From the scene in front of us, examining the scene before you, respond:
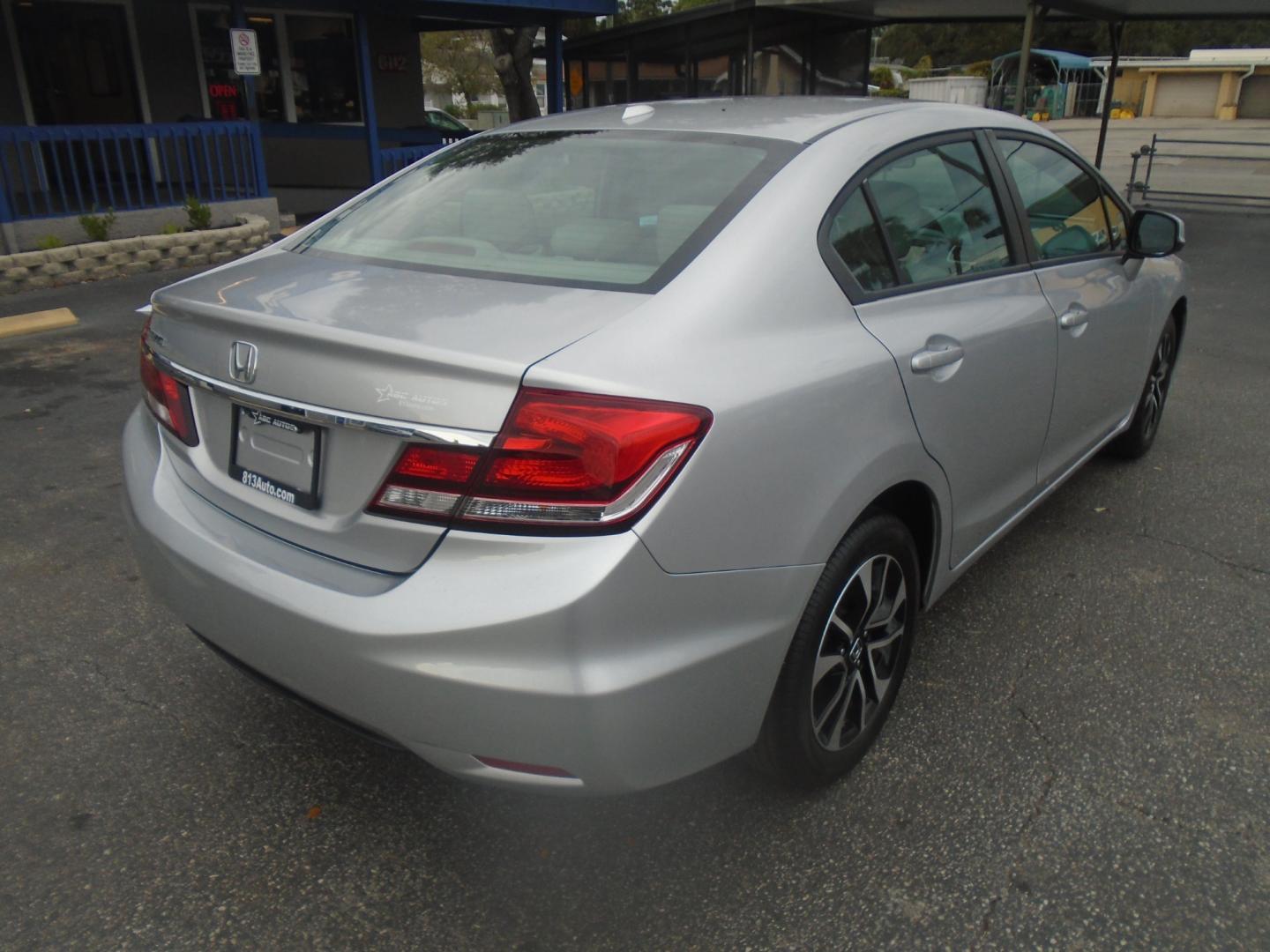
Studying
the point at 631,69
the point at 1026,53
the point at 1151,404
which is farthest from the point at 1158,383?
the point at 631,69

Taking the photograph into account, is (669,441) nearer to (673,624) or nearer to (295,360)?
(673,624)

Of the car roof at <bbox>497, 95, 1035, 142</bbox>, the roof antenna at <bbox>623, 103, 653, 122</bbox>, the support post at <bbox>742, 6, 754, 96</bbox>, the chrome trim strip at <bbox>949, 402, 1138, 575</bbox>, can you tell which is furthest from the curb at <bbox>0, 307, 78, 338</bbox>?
the support post at <bbox>742, 6, 754, 96</bbox>

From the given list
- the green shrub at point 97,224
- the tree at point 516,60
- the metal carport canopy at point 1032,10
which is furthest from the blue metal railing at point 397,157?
the tree at point 516,60

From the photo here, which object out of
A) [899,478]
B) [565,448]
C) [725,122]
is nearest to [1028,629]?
[899,478]

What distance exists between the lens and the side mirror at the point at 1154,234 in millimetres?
3852

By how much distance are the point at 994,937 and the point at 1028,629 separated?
56.2 inches

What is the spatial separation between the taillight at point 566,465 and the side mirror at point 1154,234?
2.85m

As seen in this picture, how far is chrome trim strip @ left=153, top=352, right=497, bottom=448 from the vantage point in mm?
1841

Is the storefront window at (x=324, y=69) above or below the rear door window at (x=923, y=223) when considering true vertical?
above

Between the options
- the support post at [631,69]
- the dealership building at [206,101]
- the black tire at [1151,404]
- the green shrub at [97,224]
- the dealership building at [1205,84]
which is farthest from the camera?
the dealership building at [1205,84]

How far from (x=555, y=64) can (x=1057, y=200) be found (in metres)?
12.2

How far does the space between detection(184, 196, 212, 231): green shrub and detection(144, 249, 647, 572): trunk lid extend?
875 cm

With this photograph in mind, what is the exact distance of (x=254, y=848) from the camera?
235 cm

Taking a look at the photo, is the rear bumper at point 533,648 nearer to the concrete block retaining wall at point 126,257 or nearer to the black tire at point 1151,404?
the black tire at point 1151,404
